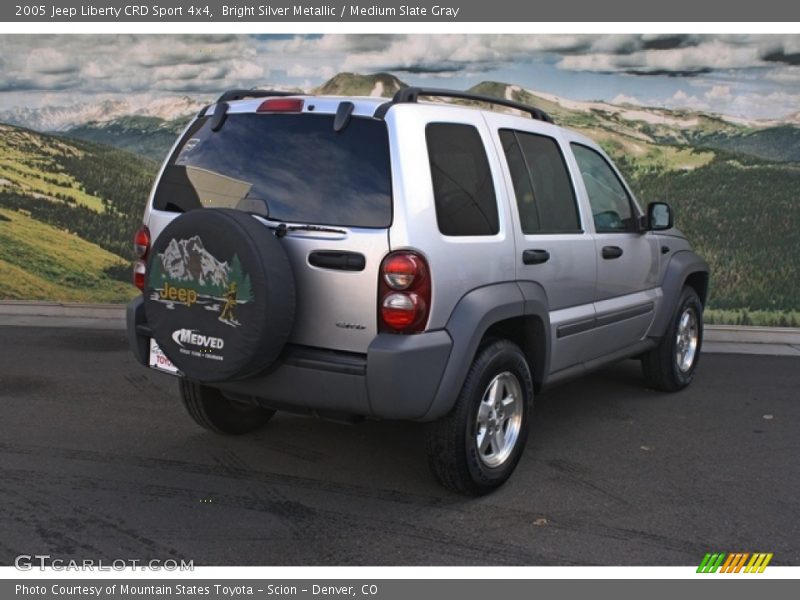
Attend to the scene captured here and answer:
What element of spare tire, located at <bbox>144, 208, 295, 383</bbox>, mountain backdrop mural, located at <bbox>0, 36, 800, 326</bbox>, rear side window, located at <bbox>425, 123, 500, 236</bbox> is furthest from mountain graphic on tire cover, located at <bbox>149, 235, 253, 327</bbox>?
mountain backdrop mural, located at <bbox>0, 36, 800, 326</bbox>

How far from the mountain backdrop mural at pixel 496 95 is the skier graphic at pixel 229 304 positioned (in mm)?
6676

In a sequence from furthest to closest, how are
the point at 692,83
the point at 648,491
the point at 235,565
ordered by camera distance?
the point at 692,83, the point at 648,491, the point at 235,565

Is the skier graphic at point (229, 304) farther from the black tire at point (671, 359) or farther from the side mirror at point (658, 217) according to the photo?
the black tire at point (671, 359)

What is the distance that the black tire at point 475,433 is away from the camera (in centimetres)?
408

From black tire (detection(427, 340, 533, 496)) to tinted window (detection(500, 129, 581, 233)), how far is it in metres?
0.75

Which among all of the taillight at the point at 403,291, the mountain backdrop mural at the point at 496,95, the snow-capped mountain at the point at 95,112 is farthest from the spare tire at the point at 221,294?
the snow-capped mountain at the point at 95,112

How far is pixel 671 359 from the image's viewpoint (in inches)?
253

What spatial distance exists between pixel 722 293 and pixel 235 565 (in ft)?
25.4

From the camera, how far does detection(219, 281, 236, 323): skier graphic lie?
3754 mm

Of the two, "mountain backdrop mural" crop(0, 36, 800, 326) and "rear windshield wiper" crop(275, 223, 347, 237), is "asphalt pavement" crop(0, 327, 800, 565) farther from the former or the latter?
"mountain backdrop mural" crop(0, 36, 800, 326)

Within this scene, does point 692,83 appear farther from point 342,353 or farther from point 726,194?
point 342,353

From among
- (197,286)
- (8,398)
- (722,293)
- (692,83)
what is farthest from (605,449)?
(692,83)

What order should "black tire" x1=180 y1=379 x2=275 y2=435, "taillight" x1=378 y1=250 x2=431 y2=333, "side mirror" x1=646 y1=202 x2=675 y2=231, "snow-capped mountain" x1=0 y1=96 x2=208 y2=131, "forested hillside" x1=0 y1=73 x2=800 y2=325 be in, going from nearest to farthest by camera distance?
1. "taillight" x1=378 y1=250 x2=431 y2=333
2. "black tire" x1=180 y1=379 x2=275 y2=435
3. "side mirror" x1=646 y1=202 x2=675 y2=231
4. "forested hillside" x1=0 y1=73 x2=800 y2=325
5. "snow-capped mountain" x1=0 y1=96 x2=208 y2=131

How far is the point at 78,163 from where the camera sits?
10.7 metres
